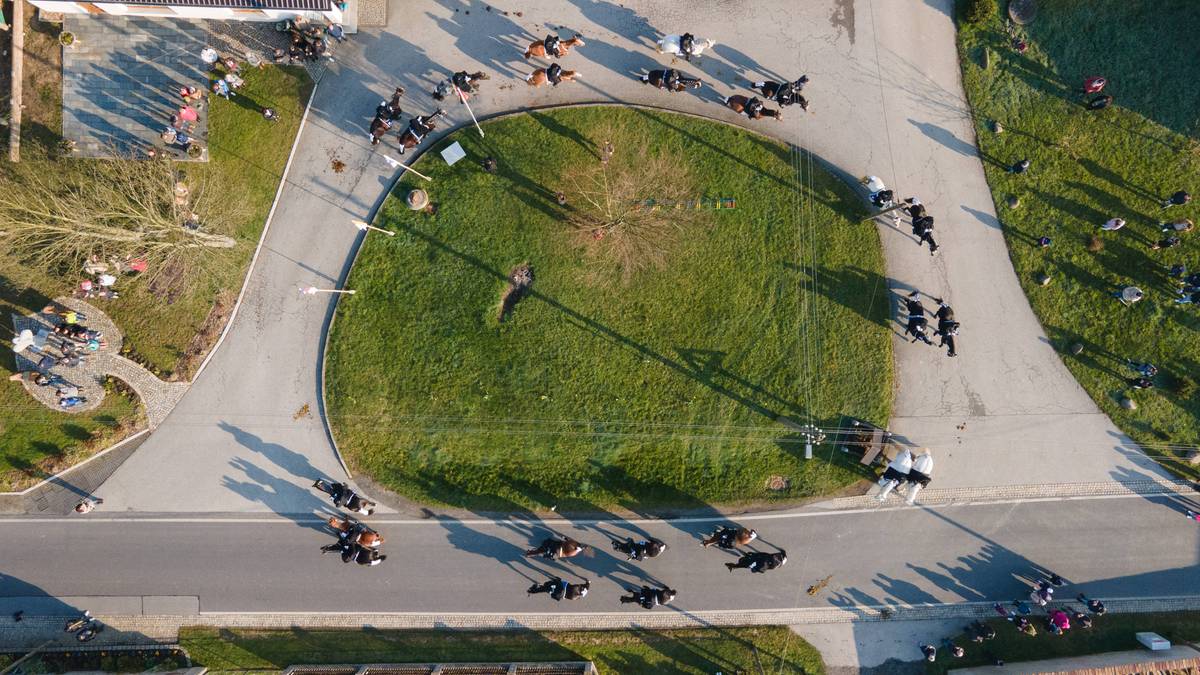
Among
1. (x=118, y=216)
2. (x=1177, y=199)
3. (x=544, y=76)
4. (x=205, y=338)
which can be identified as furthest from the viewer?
(x=205, y=338)

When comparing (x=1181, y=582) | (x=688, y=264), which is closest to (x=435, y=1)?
(x=688, y=264)

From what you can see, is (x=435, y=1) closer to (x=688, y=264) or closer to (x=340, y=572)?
(x=688, y=264)

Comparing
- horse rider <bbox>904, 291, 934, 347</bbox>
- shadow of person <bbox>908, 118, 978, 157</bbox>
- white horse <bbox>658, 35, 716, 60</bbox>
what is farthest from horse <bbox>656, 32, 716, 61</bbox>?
horse rider <bbox>904, 291, 934, 347</bbox>

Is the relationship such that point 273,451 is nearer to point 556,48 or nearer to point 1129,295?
point 556,48

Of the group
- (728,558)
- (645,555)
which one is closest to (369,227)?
(645,555)

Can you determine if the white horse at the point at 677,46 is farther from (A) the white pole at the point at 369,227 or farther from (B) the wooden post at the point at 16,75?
(B) the wooden post at the point at 16,75

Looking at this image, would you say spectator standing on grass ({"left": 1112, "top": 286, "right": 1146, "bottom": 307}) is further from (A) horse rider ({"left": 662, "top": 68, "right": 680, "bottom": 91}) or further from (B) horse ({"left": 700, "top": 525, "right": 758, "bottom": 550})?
(A) horse rider ({"left": 662, "top": 68, "right": 680, "bottom": 91})
